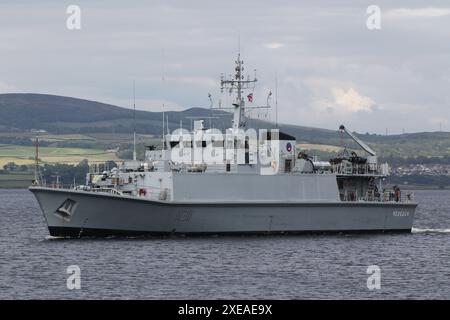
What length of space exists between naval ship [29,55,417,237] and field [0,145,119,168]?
238 feet

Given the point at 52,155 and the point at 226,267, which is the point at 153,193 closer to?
the point at 226,267

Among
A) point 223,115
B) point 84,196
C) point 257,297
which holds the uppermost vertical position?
point 223,115

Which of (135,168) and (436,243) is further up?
(135,168)

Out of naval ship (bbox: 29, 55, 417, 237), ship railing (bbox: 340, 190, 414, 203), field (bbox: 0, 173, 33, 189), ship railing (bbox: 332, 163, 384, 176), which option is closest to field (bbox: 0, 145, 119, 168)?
field (bbox: 0, 173, 33, 189)

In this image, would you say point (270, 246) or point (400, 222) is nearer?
point (270, 246)

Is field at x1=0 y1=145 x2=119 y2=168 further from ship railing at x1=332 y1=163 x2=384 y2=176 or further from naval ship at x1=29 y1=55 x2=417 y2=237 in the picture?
naval ship at x1=29 y1=55 x2=417 y2=237

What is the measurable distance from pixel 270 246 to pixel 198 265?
264 inches

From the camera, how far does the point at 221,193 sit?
46.9m

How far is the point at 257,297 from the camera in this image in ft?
104

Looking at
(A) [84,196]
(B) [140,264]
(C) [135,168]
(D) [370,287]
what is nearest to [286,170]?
(C) [135,168]

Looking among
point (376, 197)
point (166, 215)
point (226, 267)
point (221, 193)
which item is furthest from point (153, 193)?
point (376, 197)

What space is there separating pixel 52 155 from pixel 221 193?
10406 cm

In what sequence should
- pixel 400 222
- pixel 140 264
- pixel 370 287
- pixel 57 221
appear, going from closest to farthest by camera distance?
pixel 370 287, pixel 140 264, pixel 57 221, pixel 400 222
